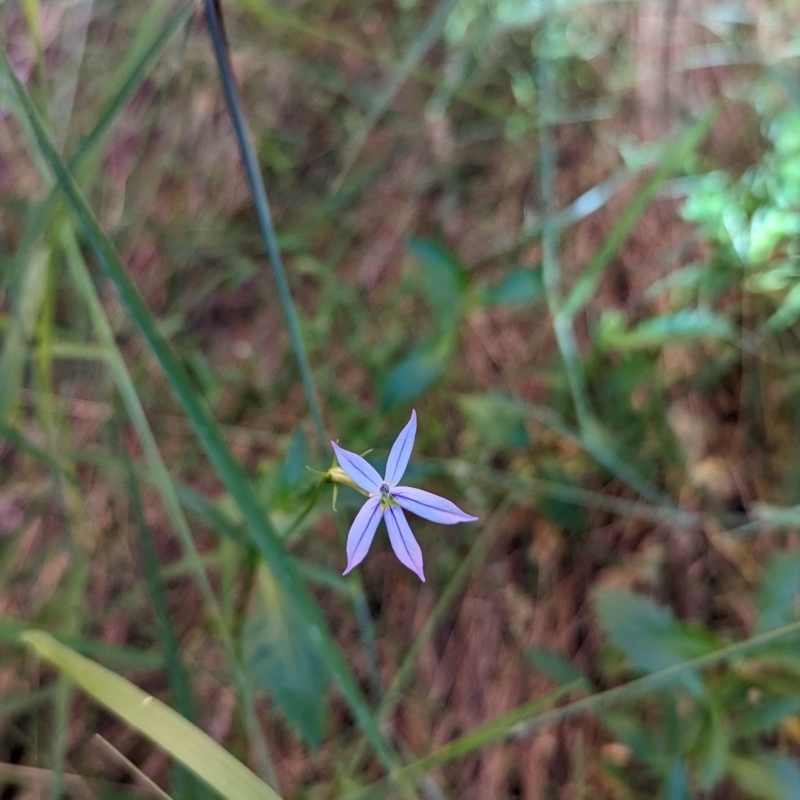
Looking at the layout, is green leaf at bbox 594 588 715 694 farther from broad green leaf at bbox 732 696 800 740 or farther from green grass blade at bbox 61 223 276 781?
green grass blade at bbox 61 223 276 781

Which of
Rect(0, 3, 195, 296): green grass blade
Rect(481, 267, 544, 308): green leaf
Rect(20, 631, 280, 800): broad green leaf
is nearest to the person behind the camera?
Rect(20, 631, 280, 800): broad green leaf

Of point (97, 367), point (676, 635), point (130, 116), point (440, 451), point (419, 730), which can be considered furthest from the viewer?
point (130, 116)

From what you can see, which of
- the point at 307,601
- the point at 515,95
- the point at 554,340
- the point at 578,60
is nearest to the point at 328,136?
the point at 515,95

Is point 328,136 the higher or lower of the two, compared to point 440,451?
higher

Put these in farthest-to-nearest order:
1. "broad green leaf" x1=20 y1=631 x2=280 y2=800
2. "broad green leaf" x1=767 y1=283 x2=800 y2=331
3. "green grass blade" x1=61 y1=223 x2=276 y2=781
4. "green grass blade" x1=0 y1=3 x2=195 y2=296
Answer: "broad green leaf" x1=767 y1=283 x2=800 y2=331, "green grass blade" x1=61 y1=223 x2=276 y2=781, "green grass blade" x1=0 y1=3 x2=195 y2=296, "broad green leaf" x1=20 y1=631 x2=280 y2=800

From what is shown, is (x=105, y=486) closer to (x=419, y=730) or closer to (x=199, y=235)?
(x=199, y=235)

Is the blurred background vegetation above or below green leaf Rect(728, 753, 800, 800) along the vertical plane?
above

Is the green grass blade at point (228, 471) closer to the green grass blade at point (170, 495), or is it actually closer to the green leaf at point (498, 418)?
the green grass blade at point (170, 495)

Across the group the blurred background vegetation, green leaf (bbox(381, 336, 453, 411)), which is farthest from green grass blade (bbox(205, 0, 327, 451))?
green leaf (bbox(381, 336, 453, 411))
